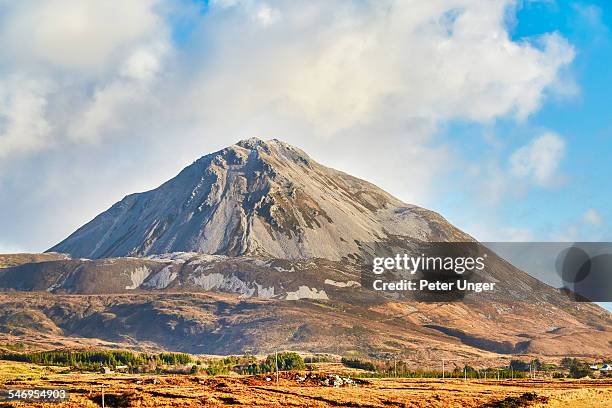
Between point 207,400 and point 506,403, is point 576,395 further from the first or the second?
point 207,400

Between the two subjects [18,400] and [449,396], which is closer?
[18,400]

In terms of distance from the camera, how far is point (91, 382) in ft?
411

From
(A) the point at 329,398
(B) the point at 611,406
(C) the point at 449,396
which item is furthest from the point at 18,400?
(B) the point at 611,406

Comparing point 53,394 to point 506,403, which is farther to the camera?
point 506,403

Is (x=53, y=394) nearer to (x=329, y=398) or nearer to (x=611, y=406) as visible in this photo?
(x=329, y=398)

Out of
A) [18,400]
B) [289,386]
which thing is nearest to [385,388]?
[289,386]

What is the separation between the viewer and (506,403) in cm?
9456

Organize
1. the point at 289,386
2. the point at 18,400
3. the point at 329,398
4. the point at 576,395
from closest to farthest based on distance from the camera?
1. the point at 18,400
2. the point at 329,398
3. the point at 576,395
4. the point at 289,386

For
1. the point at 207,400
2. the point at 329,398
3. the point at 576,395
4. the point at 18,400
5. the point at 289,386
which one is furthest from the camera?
the point at 289,386

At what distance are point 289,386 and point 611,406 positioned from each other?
4636cm

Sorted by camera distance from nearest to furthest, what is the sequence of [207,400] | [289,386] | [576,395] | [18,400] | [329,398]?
1. [18,400]
2. [207,400]
3. [329,398]
4. [576,395]
5. [289,386]

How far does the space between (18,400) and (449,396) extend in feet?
181

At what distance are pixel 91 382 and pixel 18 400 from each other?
42484 mm

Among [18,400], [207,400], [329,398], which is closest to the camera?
[18,400]
